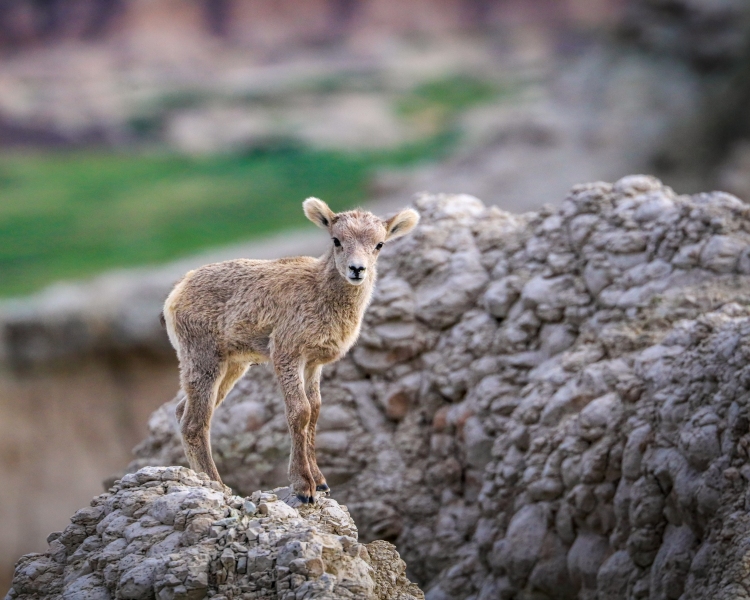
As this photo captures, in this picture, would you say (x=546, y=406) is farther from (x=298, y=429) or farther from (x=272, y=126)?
(x=272, y=126)

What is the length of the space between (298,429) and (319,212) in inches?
71.3

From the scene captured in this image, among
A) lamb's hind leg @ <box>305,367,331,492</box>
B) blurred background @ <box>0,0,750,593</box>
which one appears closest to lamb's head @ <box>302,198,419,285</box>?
lamb's hind leg @ <box>305,367,331,492</box>

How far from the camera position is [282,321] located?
8336 millimetres

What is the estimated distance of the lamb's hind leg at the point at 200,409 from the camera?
27.5ft

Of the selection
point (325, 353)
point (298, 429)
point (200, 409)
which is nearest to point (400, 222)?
point (325, 353)

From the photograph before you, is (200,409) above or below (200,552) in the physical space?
above

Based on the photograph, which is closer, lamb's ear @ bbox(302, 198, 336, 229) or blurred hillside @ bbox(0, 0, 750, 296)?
lamb's ear @ bbox(302, 198, 336, 229)

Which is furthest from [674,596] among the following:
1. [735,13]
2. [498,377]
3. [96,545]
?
[735,13]

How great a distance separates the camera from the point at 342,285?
27.6 ft

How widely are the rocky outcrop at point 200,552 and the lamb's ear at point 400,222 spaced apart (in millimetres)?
2295

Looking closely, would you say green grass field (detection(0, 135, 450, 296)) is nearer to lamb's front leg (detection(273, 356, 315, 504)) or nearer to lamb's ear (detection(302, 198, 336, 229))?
lamb's ear (detection(302, 198, 336, 229))

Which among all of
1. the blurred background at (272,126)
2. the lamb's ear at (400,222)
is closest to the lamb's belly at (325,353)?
the lamb's ear at (400,222)

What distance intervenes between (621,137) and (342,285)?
81.2 ft

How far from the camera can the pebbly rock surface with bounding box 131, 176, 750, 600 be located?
8.73 m
